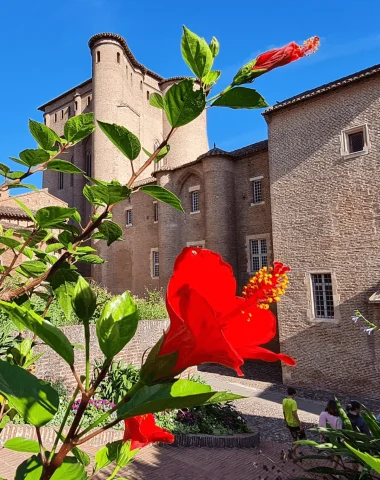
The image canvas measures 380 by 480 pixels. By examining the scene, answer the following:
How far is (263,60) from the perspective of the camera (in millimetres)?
923

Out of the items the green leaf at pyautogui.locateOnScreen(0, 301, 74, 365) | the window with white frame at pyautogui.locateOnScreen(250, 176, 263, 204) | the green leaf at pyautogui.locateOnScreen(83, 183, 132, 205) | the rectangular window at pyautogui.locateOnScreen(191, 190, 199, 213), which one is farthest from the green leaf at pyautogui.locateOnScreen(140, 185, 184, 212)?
the rectangular window at pyautogui.locateOnScreen(191, 190, 199, 213)

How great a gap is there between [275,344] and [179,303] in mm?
17208

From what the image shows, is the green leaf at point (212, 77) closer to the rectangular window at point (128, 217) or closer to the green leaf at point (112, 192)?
the green leaf at point (112, 192)

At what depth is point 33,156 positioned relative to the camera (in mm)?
1279

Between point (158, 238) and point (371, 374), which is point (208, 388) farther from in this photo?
point (158, 238)

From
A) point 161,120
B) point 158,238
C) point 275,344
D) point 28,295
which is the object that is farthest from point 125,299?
point 161,120

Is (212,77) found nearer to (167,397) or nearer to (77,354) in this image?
(167,397)

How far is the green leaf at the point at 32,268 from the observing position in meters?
1.50

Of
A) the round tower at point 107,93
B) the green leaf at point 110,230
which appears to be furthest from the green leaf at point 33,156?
the round tower at point 107,93

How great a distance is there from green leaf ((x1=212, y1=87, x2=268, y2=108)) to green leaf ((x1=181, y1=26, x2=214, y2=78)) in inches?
3.1

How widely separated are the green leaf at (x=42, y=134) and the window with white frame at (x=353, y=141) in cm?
1431

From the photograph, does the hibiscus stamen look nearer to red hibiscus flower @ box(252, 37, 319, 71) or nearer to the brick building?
red hibiscus flower @ box(252, 37, 319, 71)

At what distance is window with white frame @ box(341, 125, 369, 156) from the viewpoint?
13625 millimetres

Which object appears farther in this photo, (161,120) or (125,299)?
(161,120)
